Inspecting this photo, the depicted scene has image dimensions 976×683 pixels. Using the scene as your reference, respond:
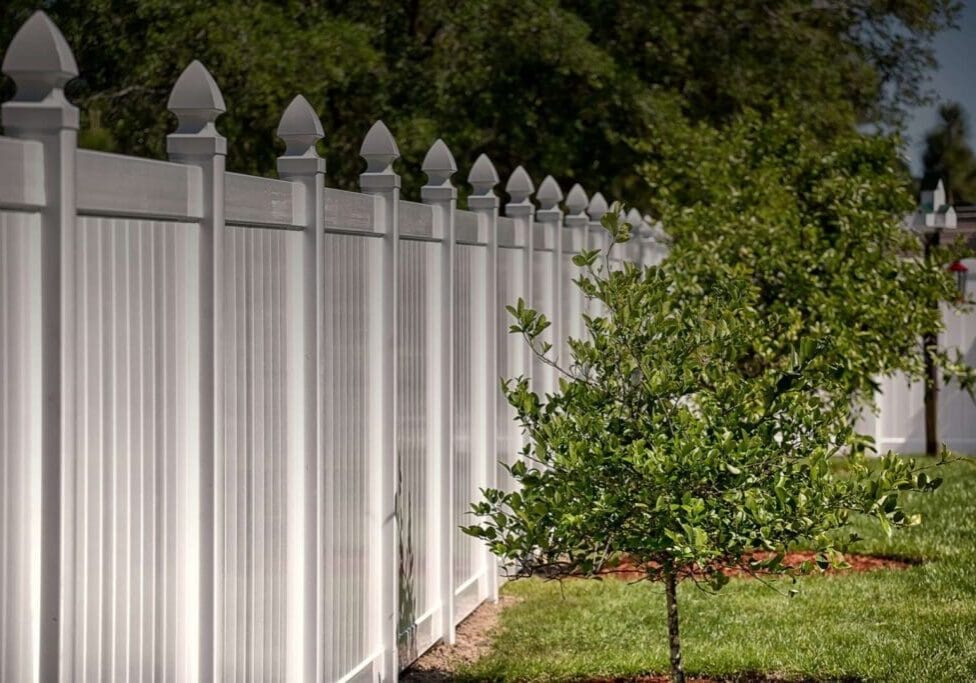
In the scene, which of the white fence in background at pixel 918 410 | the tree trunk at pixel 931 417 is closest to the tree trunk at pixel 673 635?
the tree trunk at pixel 931 417

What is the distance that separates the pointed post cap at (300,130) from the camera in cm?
485

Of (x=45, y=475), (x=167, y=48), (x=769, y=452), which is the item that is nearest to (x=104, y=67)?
(x=167, y=48)

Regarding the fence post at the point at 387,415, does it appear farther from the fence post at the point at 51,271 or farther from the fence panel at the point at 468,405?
the fence post at the point at 51,271

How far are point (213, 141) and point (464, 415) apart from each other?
3608 mm

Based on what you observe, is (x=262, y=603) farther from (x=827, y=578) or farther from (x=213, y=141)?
(x=827, y=578)

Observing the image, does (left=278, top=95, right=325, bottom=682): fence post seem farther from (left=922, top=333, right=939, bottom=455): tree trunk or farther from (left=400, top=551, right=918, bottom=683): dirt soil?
(left=922, top=333, right=939, bottom=455): tree trunk

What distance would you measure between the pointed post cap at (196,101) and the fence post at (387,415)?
1802 millimetres

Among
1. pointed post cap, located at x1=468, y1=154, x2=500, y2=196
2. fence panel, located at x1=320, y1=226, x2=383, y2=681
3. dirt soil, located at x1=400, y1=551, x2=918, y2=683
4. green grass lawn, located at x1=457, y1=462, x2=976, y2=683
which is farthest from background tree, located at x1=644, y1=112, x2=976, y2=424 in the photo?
fence panel, located at x1=320, y1=226, x2=383, y2=681

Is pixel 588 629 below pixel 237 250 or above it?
below

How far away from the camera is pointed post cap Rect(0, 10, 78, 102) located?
3.06 meters

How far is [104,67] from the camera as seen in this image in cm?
2166

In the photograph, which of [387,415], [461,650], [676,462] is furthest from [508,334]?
[676,462]

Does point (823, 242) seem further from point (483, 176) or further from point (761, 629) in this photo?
point (761, 629)

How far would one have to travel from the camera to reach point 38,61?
3064 millimetres
